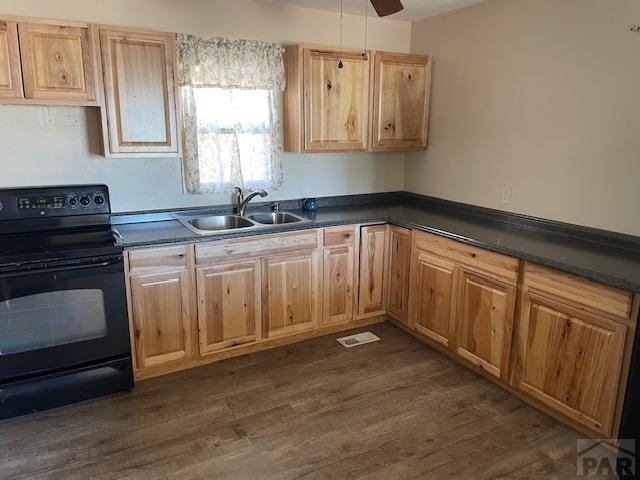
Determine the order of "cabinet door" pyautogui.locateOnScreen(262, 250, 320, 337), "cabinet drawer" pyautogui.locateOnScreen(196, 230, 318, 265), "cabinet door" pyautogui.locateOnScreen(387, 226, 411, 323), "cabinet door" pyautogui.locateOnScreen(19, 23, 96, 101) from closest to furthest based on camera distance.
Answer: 1. "cabinet door" pyautogui.locateOnScreen(19, 23, 96, 101)
2. "cabinet drawer" pyautogui.locateOnScreen(196, 230, 318, 265)
3. "cabinet door" pyautogui.locateOnScreen(262, 250, 320, 337)
4. "cabinet door" pyautogui.locateOnScreen(387, 226, 411, 323)

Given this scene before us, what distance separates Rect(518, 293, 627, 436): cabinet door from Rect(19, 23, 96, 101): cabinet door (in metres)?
2.77

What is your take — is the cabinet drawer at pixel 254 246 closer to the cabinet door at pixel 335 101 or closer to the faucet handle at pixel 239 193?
the faucet handle at pixel 239 193

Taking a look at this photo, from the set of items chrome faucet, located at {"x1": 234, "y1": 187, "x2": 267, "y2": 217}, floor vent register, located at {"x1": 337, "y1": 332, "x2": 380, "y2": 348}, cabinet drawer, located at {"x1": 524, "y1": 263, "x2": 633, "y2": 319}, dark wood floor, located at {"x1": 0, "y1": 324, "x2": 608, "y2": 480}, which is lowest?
dark wood floor, located at {"x1": 0, "y1": 324, "x2": 608, "y2": 480}

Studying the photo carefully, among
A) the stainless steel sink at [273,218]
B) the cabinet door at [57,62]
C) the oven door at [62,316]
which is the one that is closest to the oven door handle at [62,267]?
the oven door at [62,316]

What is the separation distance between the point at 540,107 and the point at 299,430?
8.06ft

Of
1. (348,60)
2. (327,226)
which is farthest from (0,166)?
(348,60)

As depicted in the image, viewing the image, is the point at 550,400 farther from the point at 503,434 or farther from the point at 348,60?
the point at 348,60

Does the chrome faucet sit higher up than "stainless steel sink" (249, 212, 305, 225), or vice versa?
the chrome faucet

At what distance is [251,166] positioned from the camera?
359 centimetres

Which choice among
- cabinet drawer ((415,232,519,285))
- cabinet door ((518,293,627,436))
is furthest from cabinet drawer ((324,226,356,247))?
cabinet door ((518,293,627,436))

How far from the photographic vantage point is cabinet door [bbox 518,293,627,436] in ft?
7.30

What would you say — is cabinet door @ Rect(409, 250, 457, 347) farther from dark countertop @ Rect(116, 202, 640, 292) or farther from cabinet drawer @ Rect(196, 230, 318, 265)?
cabinet drawer @ Rect(196, 230, 318, 265)

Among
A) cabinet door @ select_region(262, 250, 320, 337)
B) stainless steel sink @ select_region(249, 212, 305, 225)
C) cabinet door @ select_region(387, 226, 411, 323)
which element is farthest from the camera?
stainless steel sink @ select_region(249, 212, 305, 225)

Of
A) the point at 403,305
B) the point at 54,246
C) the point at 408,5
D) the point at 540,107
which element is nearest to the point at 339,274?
the point at 403,305
